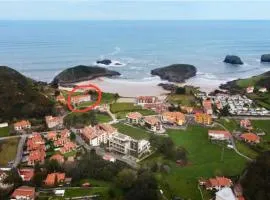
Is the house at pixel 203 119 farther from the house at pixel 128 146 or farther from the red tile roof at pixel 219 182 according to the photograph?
the red tile roof at pixel 219 182

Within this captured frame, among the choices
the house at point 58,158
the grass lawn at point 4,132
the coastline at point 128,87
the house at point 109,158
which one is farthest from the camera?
the coastline at point 128,87

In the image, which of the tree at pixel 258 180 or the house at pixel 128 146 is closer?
the tree at pixel 258 180

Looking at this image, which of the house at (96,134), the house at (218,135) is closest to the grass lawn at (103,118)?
the house at (96,134)

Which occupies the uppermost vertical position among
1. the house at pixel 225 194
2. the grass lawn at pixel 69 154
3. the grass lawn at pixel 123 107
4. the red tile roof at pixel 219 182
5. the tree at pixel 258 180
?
the tree at pixel 258 180

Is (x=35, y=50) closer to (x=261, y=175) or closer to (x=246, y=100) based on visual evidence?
(x=246, y=100)

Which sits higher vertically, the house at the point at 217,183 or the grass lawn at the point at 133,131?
the house at the point at 217,183

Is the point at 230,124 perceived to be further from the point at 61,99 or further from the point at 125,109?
the point at 61,99

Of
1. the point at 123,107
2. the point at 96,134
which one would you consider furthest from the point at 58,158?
the point at 123,107

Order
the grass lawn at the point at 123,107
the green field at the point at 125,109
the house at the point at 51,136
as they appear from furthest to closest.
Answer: the grass lawn at the point at 123,107 < the green field at the point at 125,109 < the house at the point at 51,136
